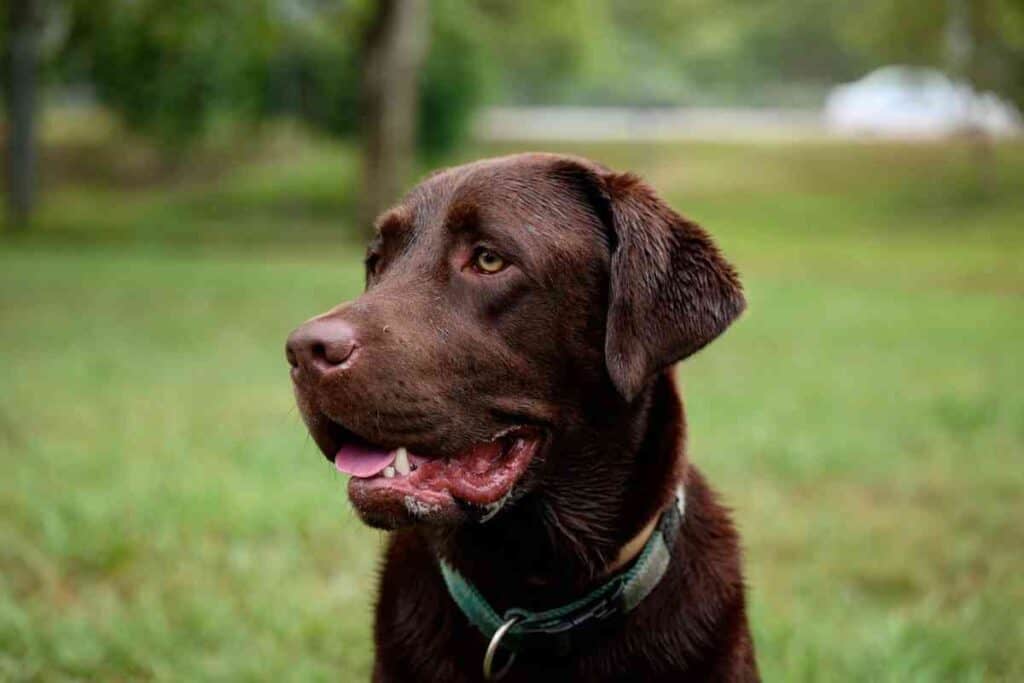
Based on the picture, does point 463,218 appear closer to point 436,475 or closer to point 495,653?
point 436,475

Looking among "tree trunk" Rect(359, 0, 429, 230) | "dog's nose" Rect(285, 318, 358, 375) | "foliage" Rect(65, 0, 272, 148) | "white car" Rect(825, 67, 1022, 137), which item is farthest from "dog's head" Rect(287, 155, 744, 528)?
"white car" Rect(825, 67, 1022, 137)

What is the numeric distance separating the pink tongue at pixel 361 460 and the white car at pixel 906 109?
4632cm

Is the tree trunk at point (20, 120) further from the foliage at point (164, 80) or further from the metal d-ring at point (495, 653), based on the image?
the metal d-ring at point (495, 653)

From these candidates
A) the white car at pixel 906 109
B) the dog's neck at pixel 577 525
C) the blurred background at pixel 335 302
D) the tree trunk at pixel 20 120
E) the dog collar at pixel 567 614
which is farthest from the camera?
the white car at pixel 906 109

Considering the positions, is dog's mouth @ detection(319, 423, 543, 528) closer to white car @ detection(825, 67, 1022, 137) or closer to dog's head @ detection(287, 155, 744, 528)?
dog's head @ detection(287, 155, 744, 528)

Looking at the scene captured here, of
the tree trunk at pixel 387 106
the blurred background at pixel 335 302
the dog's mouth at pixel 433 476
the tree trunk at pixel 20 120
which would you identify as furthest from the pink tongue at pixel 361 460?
the tree trunk at pixel 20 120

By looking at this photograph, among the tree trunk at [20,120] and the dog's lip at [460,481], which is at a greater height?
the dog's lip at [460,481]

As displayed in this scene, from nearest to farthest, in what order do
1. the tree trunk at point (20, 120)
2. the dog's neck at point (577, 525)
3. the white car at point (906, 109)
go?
1. the dog's neck at point (577, 525)
2. the tree trunk at point (20, 120)
3. the white car at point (906, 109)

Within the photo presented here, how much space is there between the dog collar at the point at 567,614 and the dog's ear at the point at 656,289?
1.42 feet

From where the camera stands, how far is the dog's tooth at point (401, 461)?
9.70ft

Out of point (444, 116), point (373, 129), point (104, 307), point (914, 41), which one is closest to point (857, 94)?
point (914, 41)

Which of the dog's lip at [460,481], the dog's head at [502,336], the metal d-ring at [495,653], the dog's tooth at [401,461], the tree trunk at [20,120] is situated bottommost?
the tree trunk at [20,120]

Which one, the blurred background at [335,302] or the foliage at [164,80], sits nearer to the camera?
the blurred background at [335,302]

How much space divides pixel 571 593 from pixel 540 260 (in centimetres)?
84
